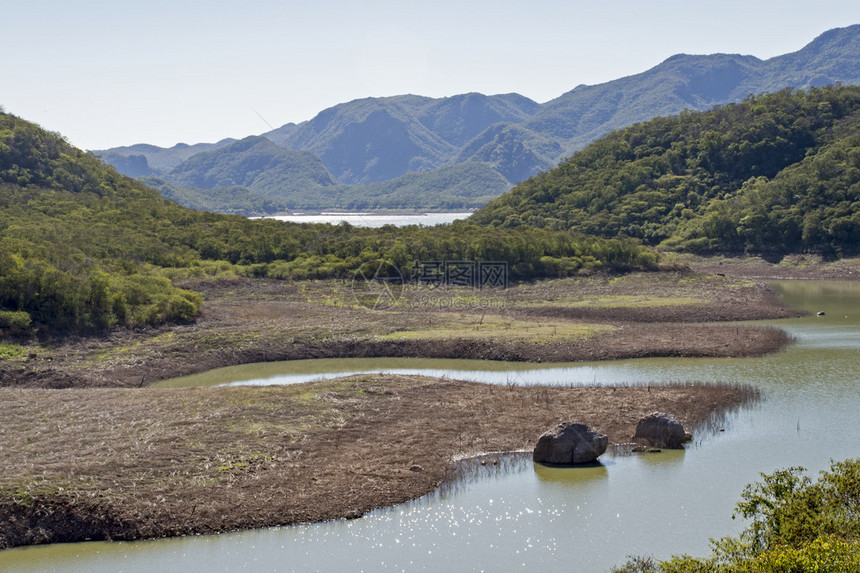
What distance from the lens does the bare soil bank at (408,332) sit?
36.2 meters

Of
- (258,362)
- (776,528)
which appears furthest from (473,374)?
(776,528)

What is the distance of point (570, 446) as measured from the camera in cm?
2269

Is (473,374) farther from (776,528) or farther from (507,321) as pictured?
(776,528)

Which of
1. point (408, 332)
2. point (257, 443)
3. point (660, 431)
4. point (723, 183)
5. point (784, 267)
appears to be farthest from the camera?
point (723, 183)

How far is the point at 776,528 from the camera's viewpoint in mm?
15094

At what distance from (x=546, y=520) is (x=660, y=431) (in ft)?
21.3

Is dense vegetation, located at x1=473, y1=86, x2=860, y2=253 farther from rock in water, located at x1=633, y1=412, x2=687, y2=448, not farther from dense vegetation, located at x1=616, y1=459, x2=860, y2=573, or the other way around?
dense vegetation, located at x1=616, y1=459, x2=860, y2=573

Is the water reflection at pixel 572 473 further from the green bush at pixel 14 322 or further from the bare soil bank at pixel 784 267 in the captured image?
the bare soil bank at pixel 784 267

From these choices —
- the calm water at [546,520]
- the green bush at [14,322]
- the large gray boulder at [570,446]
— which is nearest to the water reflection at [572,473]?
the calm water at [546,520]

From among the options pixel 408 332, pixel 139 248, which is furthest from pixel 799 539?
pixel 139 248

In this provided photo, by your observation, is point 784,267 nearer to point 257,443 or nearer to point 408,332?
point 408,332

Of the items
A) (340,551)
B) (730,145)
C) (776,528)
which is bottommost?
(340,551)

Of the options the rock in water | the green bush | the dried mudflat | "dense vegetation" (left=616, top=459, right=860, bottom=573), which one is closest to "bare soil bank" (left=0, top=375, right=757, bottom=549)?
the dried mudflat

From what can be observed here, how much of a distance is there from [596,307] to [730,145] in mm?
55920
